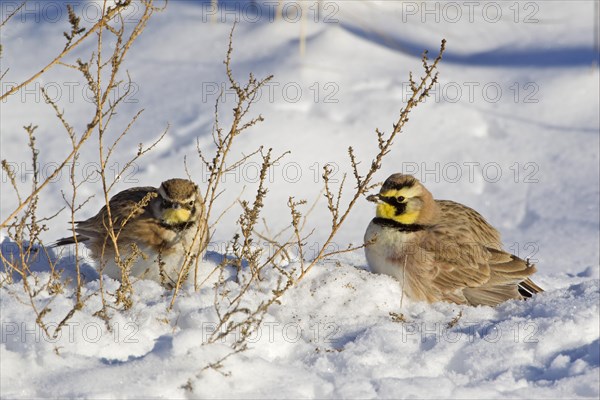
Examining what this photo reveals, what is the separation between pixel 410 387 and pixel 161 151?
5828 millimetres

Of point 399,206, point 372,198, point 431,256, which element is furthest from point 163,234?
point 431,256

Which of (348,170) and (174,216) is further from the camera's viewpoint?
A: (348,170)

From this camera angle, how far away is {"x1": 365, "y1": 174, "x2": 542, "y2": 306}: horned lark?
550 cm

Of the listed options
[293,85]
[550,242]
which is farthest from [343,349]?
[293,85]

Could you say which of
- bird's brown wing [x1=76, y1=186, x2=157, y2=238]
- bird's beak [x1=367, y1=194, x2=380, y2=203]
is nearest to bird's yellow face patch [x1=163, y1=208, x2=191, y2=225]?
bird's brown wing [x1=76, y1=186, x2=157, y2=238]

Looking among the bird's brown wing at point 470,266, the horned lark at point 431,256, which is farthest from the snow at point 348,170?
the bird's brown wing at point 470,266

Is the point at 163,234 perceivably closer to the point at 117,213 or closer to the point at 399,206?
the point at 117,213

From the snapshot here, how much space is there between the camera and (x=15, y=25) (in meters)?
11.5

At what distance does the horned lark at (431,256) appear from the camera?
5.50 meters

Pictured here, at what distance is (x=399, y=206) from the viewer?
5.62 metres

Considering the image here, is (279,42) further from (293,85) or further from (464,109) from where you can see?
(464,109)

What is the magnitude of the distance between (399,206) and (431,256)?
36cm

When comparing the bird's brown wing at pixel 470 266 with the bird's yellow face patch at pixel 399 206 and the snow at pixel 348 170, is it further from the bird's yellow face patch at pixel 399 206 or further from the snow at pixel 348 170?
the snow at pixel 348 170

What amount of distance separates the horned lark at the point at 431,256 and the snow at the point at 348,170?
231mm
